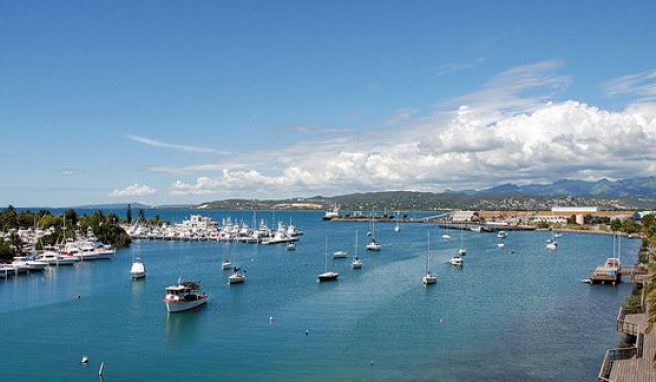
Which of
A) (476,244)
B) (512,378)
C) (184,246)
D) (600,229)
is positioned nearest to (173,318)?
(512,378)

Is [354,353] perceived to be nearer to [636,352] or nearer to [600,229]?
[636,352]

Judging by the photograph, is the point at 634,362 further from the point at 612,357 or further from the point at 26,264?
the point at 26,264

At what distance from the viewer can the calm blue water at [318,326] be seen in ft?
116

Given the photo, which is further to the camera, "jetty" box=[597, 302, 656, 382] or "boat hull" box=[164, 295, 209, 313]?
"boat hull" box=[164, 295, 209, 313]

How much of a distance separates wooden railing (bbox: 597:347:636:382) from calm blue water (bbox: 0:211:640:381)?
184 cm

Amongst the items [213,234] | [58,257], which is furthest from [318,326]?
[213,234]

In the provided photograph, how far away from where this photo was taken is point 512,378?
107 ft

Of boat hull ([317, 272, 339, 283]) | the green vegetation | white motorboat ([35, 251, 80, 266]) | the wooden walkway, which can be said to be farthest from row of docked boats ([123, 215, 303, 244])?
the wooden walkway

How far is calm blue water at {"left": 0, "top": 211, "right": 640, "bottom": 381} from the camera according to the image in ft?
116

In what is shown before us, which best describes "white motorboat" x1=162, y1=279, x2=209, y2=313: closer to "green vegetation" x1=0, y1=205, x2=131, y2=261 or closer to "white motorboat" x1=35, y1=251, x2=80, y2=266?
"white motorboat" x1=35, y1=251, x2=80, y2=266

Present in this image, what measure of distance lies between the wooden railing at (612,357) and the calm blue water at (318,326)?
6.03 feet

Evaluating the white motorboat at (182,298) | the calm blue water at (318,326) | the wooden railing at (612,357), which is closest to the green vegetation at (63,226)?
the calm blue water at (318,326)

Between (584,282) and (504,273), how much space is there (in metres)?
11.7

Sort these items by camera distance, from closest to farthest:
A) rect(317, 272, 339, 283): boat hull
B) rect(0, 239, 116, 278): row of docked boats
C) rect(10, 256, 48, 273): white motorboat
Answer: rect(317, 272, 339, 283): boat hull
rect(0, 239, 116, 278): row of docked boats
rect(10, 256, 48, 273): white motorboat
